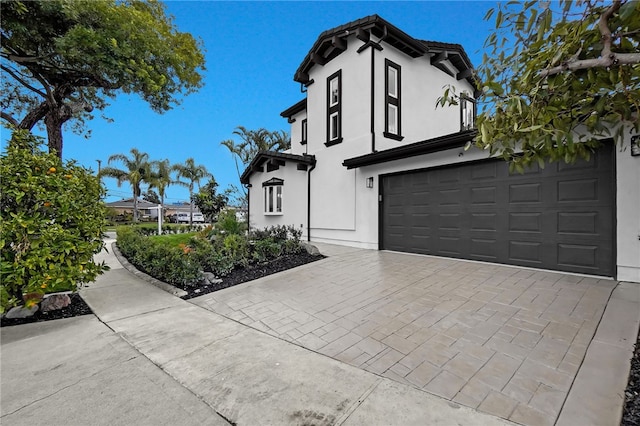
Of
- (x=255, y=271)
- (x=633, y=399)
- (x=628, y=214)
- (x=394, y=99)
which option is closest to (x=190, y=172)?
(x=394, y=99)

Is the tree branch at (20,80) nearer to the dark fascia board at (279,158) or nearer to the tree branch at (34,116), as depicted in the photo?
the tree branch at (34,116)

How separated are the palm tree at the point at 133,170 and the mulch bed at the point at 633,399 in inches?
1408

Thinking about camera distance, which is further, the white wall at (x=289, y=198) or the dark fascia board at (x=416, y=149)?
the white wall at (x=289, y=198)

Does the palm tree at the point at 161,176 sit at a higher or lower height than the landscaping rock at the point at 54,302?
higher

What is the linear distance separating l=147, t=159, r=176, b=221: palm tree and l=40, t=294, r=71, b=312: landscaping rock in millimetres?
30738

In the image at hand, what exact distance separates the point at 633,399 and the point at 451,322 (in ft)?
4.90

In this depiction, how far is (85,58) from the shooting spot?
7852mm

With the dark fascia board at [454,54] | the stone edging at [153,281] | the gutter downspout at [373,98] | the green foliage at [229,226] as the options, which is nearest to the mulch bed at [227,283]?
the stone edging at [153,281]

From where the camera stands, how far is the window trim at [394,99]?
9.13m

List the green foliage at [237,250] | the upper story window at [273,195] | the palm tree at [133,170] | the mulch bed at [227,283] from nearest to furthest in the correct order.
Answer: the mulch bed at [227,283] → the green foliage at [237,250] → the upper story window at [273,195] → the palm tree at [133,170]

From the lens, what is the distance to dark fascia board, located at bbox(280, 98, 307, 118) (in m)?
13.6

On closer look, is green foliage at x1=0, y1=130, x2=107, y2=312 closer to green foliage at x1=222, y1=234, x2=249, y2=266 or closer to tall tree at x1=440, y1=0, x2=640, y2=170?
green foliage at x1=222, y1=234, x2=249, y2=266

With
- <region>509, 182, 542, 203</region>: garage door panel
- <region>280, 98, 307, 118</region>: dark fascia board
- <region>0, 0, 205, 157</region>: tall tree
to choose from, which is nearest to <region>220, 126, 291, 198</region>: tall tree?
<region>280, 98, 307, 118</region>: dark fascia board

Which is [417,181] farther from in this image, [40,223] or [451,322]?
[40,223]
